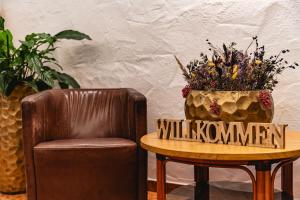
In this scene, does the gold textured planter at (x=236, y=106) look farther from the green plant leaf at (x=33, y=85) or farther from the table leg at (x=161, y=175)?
the green plant leaf at (x=33, y=85)

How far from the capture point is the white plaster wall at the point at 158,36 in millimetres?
2490

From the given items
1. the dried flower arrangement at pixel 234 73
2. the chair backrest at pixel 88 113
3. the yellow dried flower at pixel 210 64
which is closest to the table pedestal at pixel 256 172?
the dried flower arrangement at pixel 234 73

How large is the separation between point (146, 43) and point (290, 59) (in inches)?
41.2

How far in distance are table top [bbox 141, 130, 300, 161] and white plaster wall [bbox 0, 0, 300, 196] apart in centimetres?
88

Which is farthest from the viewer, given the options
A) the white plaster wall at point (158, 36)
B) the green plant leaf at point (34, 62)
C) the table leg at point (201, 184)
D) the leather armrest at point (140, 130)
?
the green plant leaf at point (34, 62)

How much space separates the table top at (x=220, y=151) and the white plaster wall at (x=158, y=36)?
0.88 m

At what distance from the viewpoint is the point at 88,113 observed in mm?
2773

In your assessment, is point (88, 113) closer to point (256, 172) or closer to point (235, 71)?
point (235, 71)

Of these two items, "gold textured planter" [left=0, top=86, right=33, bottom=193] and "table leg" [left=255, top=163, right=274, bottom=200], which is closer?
"table leg" [left=255, top=163, right=274, bottom=200]

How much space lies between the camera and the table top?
5.16 feet

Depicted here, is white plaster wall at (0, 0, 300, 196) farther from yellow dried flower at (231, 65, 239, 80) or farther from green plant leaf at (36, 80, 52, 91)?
yellow dried flower at (231, 65, 239, 80)

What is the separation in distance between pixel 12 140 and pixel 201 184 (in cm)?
152

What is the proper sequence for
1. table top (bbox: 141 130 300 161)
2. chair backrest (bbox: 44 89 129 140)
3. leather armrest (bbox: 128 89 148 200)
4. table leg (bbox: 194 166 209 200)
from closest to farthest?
table top (bbox: 141 130 300 161) < table leg (bbox: 194 166 209 200) < leather armrest (bbox: 128 89 148 200) < chair backrest (bbox: 44 89 129 140)

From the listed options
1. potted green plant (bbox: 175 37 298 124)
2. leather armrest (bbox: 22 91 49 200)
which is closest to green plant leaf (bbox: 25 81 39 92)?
leather armrest (bbox: 22 91 49 200)
